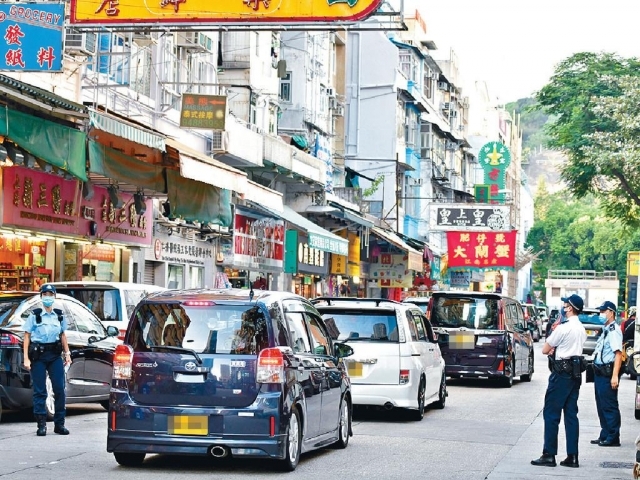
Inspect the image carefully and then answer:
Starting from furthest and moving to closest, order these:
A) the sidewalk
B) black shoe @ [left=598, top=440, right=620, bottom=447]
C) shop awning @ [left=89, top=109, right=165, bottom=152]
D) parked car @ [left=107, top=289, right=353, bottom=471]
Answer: shop awning @ [left=89, top=109, right=165, bottom=152]
black shoe @ [left=598, top=440, right=620, bottom=447]
the sidewalk
parked car @ [left=107, top=289, right=353, bottom=471]

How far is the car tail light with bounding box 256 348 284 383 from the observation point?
1193 centimetres

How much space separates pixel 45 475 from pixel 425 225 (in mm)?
61564

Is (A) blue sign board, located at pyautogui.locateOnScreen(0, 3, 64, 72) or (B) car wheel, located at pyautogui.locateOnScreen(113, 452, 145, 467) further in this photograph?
(A) blue sign board, located at pyautogui.locateOnScreen(0, 3, 64, 72)

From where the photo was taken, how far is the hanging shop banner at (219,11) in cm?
2028

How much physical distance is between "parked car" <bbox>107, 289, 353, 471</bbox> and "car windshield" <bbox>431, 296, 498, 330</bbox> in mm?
16027

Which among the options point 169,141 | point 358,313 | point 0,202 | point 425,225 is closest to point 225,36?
point 169,141

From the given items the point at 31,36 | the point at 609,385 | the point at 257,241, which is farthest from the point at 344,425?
the point at 257,241

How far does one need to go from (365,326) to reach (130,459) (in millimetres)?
Result: 6868

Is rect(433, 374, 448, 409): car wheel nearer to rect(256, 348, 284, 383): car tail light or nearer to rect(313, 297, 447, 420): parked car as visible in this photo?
rect(313, 297, 447, 420): parked car

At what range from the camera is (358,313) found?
19062mm

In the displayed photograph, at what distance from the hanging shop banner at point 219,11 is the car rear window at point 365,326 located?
438cm

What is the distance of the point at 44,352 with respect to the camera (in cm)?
1516

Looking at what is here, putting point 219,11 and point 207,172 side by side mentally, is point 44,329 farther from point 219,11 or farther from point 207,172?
point 207,172

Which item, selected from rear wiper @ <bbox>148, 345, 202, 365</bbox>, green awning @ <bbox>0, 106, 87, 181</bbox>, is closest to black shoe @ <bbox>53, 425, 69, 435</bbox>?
rear wiper @ <bbox>148, 345, 202, 365</bbox>
